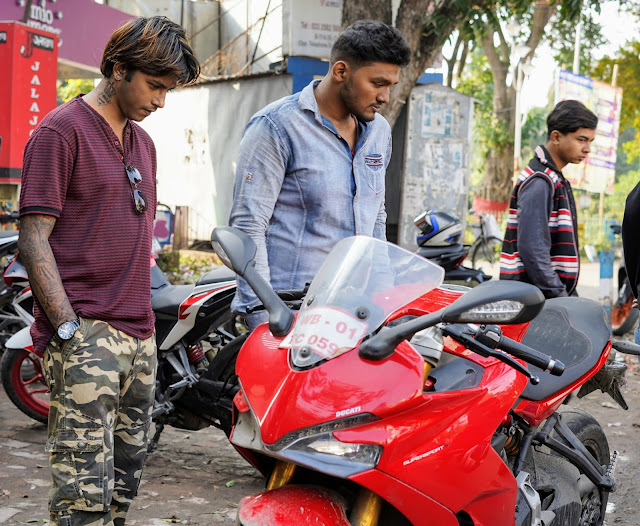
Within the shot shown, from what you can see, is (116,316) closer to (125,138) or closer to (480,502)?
(125,138)

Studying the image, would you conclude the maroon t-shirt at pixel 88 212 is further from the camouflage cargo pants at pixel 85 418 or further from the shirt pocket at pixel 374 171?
the shirt pocket at pixel 374 171

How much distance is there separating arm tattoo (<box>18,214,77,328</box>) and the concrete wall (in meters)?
10.8

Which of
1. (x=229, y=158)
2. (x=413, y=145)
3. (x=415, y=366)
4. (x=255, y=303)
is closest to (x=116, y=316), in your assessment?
(x=255, y=303)

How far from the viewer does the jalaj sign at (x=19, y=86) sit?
328 inches

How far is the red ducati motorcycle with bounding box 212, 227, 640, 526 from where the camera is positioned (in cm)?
202

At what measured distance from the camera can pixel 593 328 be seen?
3.31m

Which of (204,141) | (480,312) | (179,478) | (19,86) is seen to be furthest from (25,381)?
(204,141)

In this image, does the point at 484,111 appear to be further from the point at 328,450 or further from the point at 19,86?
the point at 328,450

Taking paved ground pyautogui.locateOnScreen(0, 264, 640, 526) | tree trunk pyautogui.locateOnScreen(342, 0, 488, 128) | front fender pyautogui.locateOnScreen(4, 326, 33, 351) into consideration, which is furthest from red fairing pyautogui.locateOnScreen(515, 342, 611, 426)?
tree trunk pyautogui.locateOnScreen(342, 0, 488, 128)

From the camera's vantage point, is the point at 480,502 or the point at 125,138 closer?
the point at 480,502

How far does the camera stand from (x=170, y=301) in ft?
14.4

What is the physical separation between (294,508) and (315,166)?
1387 millimetres

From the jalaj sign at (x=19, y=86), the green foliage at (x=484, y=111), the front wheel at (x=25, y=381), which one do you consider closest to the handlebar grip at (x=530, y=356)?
the front wheel at (x=25, y=381)

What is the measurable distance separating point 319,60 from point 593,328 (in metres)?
9.77
